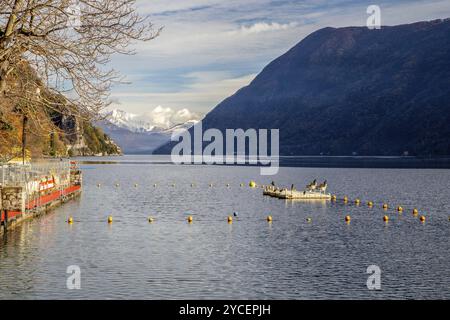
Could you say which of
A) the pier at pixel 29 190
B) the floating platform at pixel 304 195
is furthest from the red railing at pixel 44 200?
the floating platform at pixel 304 195

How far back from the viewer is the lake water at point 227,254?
34.0 metres

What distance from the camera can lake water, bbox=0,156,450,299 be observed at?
111ft

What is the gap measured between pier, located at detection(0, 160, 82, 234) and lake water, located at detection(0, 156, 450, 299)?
165 cm

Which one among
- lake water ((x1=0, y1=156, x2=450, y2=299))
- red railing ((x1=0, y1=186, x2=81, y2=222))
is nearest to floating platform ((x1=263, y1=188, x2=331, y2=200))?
lake water ((x1=0, y1=156, x2=450, y2=299))

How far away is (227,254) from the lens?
45.9 metres

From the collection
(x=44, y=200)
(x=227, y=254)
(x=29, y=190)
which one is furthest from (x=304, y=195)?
(x=227, y=254)

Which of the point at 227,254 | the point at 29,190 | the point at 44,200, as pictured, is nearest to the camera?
the point at 227,254

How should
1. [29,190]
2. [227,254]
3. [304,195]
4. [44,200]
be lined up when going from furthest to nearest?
[304,195] → [44,200] → [29,190] → [227,254]

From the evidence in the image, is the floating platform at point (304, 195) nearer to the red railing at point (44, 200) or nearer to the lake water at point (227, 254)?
the lake water at point (227, 254)

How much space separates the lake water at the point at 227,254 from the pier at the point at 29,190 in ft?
5.41

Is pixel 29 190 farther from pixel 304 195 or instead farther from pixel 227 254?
pixel 304 195

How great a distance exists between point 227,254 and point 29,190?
1105 inches
